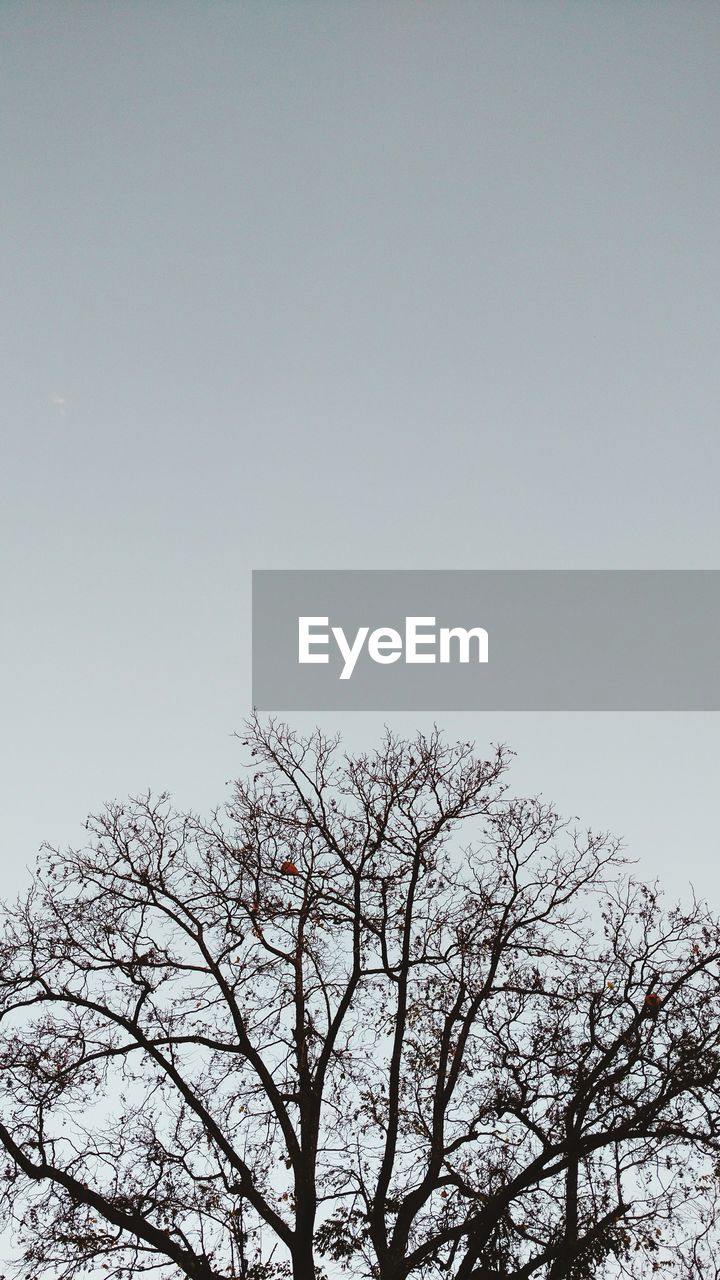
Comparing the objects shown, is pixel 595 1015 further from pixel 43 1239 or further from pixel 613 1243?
pixel 43 1239

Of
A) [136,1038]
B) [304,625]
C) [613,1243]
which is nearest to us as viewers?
[613,1243]

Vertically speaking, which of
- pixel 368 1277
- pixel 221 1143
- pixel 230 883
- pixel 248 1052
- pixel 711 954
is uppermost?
pixel 230 883

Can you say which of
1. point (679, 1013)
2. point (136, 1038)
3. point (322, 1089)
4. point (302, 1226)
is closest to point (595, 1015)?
point (679, 1013)

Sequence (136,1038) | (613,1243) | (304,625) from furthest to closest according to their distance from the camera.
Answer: (304,625) → (136,1038) → (613,1243)

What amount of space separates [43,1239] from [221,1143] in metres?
2.80

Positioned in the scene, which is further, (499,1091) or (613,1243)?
(499,1091)

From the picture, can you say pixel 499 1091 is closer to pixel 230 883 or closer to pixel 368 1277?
pixel 368 1277

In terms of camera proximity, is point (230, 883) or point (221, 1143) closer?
point (221, 1143)

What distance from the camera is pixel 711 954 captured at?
1370 centimetres

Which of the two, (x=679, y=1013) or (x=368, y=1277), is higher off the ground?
(x=679, y=1013)

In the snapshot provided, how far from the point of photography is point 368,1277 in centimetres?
1277

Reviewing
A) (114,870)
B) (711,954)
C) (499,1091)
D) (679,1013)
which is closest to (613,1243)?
(499,1091)

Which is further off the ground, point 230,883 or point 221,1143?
point 230,883

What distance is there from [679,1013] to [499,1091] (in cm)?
293
